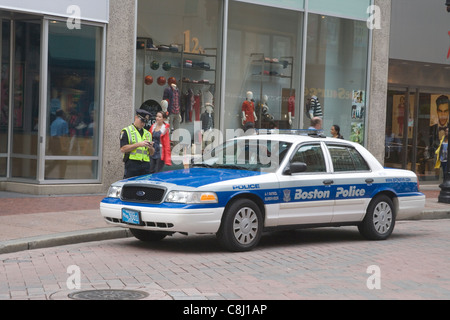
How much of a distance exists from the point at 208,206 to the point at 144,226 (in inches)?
35.1

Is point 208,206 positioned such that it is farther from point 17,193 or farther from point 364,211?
point 17,193

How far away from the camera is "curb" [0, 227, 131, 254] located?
9.94 m

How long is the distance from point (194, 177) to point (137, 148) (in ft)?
9.51

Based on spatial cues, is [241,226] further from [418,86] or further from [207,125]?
[418,86]

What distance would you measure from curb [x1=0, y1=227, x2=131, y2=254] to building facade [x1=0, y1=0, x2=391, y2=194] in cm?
506

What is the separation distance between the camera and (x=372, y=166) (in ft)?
39.1

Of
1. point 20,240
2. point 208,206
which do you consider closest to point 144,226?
point 208,206

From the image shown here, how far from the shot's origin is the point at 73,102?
16.6 meters

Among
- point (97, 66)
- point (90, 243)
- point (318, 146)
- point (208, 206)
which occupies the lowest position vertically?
point (90, 243)

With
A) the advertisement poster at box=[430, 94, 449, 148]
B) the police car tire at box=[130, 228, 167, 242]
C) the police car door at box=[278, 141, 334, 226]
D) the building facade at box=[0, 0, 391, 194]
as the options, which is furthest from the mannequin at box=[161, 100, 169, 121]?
the advertisement poster at box=[430, 94, 449, 148]

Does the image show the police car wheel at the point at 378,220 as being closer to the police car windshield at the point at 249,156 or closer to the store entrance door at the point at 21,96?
the police car windshield at the point at 249,156

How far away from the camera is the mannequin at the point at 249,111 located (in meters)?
19.5

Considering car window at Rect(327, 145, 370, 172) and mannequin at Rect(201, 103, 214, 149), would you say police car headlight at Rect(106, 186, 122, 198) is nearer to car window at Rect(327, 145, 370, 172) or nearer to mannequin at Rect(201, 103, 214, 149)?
car window at Rect(327, 145, 370, 172)
